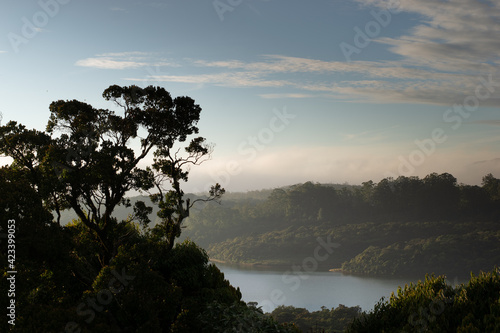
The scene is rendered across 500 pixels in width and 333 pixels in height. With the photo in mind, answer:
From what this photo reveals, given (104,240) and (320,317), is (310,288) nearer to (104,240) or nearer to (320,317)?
(320,317)

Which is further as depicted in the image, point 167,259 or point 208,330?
point 167,259

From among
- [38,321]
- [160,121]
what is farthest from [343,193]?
[38,321]

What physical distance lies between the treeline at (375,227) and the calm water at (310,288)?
7983 mm

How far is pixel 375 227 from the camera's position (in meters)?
124

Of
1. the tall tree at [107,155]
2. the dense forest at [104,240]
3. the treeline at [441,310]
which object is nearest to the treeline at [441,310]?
the treeline at [441,310]

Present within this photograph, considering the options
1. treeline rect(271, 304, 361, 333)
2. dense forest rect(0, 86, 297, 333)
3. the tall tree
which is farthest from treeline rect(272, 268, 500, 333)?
treeline rect(271, 304, 361, 333)

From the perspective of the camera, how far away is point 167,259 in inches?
810

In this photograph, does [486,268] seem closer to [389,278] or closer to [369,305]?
[389,278]

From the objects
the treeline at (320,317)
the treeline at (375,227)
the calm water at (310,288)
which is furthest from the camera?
the treeline at (375,227)

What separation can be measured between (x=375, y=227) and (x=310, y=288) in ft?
125

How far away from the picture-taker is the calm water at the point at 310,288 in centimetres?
8206

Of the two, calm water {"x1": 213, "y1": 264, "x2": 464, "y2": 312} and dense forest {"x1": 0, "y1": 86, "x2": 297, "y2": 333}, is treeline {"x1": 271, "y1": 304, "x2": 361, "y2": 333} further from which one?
dense forest {"x1": 0, "y1": 86, "x2": 297, "y2": 333}

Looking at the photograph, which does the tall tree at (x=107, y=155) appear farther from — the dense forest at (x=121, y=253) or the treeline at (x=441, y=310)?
the treeline at (x=441, y=310)

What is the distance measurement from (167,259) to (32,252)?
6.51 metres
